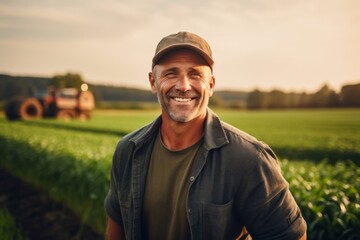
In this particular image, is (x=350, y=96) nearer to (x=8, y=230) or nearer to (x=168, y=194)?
(x=8, y=230)

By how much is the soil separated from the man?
319 centimetres

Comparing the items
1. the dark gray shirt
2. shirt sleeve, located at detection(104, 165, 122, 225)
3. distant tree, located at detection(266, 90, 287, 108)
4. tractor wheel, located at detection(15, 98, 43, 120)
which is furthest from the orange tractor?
distant tree, located at detection(266, 90, 287, 108)

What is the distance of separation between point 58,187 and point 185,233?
5185 mm

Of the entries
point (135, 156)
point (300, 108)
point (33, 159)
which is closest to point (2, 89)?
point (33, 159)

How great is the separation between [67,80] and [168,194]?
3589 inches

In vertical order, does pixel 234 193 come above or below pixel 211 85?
below

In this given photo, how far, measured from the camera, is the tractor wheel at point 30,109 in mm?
29656

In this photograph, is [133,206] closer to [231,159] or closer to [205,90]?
[231,159]

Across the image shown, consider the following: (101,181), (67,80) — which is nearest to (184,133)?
(101,181)

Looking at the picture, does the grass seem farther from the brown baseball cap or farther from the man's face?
the brown baseball cap

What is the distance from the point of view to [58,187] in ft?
20.3

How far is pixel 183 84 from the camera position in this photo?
195 cm

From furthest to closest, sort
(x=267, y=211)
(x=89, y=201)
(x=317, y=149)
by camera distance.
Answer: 1. (x=317, y=149)
2. (x=89, y=201)
3. (x=267, y=211)

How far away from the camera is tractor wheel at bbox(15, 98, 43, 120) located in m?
29.7
